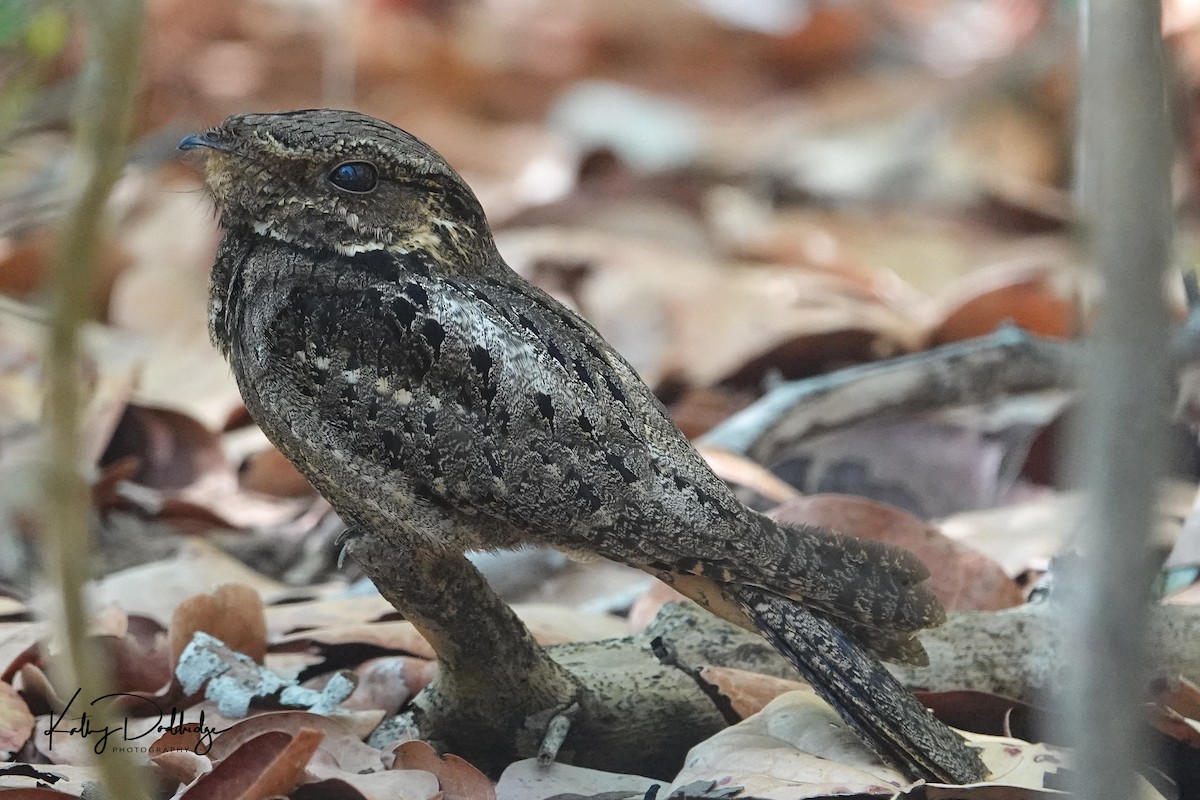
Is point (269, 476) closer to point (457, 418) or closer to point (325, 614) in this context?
point (325, 614)

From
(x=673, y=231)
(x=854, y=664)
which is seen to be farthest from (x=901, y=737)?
(x=673, y=231)

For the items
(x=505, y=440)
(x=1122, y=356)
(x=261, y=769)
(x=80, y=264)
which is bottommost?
(x=261, y=769)

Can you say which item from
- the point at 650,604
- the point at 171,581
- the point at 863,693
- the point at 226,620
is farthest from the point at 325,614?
the point at 863,693

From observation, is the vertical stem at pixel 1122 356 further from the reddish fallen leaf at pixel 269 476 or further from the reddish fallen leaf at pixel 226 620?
the reddish fallen leaf at pixel 269 476

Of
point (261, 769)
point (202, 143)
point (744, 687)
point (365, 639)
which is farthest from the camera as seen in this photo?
point (365, 639)

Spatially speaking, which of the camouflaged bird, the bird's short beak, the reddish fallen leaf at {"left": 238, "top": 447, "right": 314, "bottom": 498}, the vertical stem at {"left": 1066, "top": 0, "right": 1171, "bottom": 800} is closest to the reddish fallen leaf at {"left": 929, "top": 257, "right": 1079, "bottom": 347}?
the reddish fallen leaf at {"left": 238, "top": 447, "right": 314, "bottom": 498}

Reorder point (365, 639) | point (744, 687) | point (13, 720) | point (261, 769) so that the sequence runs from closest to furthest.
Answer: point (261, 769) → point (13, 720) → point (744, 687) → point (365, 639)

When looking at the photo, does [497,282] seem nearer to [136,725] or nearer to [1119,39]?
[136,725]

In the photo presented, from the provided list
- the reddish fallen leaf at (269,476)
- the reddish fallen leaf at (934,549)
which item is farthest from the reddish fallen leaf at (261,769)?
the reddish fallen leaf at (269,476)
